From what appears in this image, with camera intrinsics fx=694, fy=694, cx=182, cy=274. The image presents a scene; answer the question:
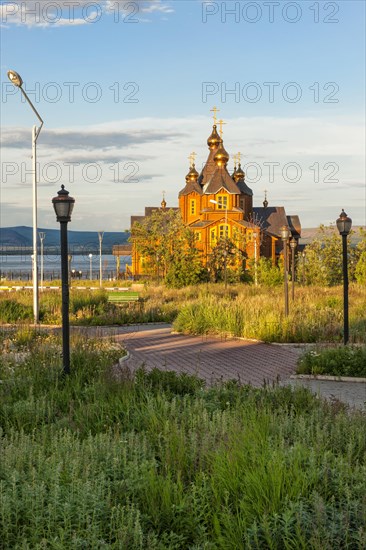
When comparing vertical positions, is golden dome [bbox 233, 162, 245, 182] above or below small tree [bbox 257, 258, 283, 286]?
above

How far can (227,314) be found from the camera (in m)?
18.7

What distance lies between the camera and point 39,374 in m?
10.3

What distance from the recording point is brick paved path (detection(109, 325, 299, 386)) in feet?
41.0

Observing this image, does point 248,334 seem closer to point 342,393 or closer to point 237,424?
point 342,393

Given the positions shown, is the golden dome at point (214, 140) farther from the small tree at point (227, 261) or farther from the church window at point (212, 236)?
the small tree at point (227, 261)

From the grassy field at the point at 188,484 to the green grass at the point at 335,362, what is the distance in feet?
15.2

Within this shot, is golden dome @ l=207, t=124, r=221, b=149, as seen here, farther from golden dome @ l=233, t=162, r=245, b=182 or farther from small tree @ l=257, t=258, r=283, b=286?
small tree @ l=257, t=258, r=283, b=286

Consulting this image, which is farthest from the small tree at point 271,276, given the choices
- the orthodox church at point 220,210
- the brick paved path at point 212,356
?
the brick paved path at point 212,356

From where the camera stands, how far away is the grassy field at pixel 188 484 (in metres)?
4.60

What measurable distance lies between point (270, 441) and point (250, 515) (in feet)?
3.86

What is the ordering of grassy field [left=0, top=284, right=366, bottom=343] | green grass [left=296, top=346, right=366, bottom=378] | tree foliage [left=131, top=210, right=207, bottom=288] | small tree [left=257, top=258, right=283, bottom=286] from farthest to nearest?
tree foliage [left=131, top=210, right=207, bottom=288] → small tree [left=257, top=258, right=283, bottom=286] → grassy field [left=0, top=284, right=366, bottom=343] → green grass [left=296, top=346, right=366, bottom=378]

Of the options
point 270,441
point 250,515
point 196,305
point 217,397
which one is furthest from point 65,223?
point 196,305

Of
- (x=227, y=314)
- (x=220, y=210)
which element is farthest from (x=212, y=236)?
(x=227, y=314)

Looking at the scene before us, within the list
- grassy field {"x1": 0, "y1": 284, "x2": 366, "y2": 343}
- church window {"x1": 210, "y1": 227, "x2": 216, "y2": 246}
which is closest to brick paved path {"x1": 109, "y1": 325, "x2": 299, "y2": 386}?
grassy field {"x1": 0, "y1": 284, "x2": 366, "y2": 343}
